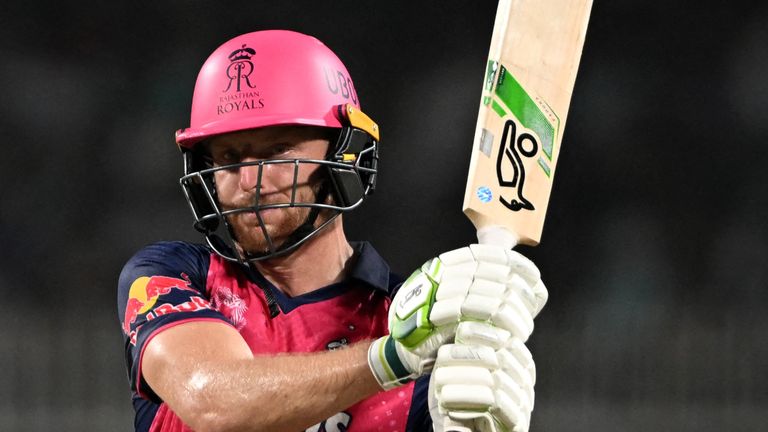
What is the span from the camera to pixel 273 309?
5.89 feet

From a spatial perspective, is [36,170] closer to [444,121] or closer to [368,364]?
[444,121]

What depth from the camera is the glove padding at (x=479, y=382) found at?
1.24 metres

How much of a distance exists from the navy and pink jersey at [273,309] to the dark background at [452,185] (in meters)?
1.20

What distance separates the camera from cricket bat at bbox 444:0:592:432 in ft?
4.88

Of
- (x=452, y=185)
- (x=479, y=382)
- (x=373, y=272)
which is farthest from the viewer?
(x=452, y=185)

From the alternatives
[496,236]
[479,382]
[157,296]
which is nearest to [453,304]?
[479,382]

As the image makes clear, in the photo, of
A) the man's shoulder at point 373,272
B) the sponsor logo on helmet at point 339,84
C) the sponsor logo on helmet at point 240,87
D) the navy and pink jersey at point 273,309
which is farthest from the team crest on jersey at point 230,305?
the sponsor logo on helmet at point 339,84

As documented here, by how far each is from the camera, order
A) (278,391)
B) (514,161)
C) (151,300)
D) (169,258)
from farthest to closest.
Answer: (169,258), (151,300), (514,161), (278,391)

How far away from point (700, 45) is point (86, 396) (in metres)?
2.10

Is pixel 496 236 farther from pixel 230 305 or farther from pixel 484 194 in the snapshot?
pixel 230 305

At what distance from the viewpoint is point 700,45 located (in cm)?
315

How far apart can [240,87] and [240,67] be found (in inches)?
1.7

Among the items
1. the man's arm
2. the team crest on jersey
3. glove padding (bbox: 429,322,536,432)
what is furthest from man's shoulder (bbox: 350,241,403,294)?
glove padding (bbox: 429,322,536,432)

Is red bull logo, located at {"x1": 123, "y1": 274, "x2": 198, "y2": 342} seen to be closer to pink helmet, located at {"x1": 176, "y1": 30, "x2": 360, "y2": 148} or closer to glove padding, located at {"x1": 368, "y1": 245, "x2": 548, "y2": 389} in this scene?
pink helmet, located at {"x1": 176, "y1": 30, "x2": 360, "y2": 148}
